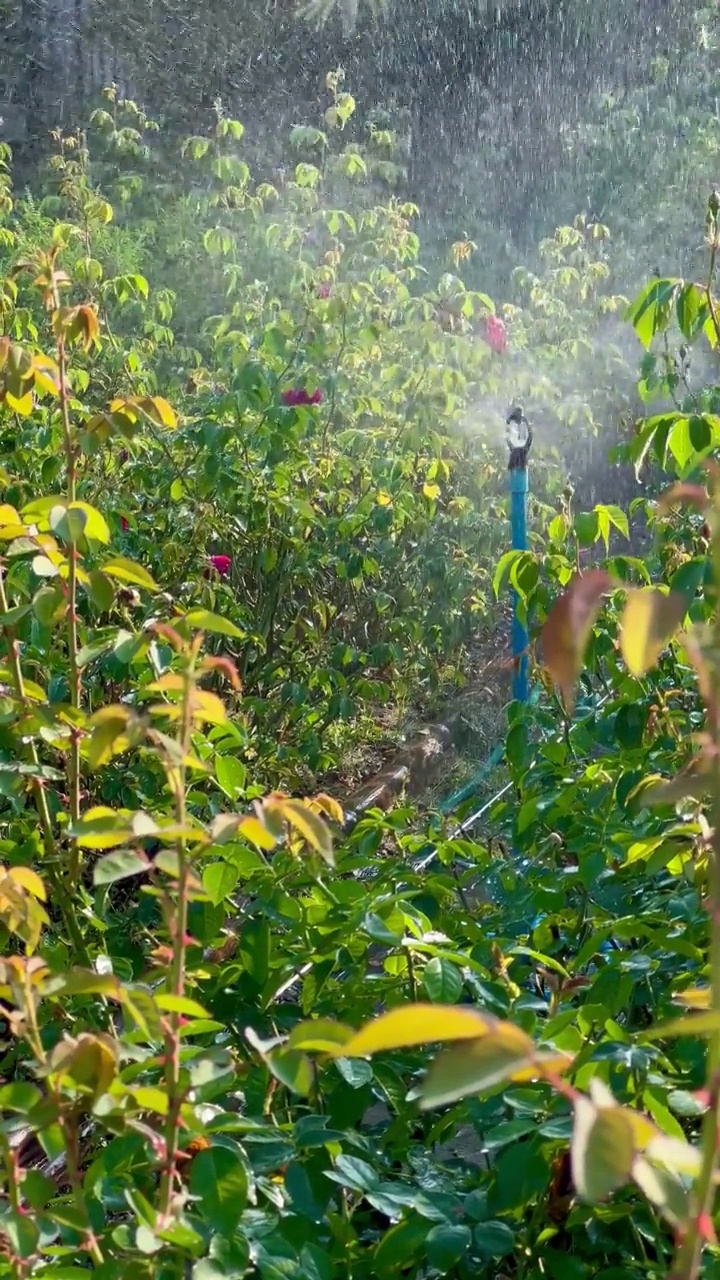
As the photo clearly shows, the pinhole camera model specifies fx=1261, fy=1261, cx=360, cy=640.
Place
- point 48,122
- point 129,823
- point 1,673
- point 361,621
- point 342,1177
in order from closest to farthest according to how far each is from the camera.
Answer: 1. point 129,823
2. point 342,1177
3. point 1,673
4. point 361,621
5. point 48,122

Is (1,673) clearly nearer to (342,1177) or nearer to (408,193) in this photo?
(342,1177)

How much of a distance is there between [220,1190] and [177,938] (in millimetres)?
139

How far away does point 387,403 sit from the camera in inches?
145

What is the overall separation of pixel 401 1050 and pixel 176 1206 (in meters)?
0.32

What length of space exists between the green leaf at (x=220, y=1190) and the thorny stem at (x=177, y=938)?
2cm

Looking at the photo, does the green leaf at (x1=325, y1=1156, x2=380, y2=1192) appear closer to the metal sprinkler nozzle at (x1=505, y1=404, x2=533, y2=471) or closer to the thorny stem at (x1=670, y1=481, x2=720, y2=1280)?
the thorny stem at (x1=670, y1=481, x2=720, y2=1280)

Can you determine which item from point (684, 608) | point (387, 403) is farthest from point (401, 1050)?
point (387, 403)

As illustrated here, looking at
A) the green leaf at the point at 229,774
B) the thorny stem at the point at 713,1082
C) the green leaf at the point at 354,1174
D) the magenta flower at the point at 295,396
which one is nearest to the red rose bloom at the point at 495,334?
the magenta flower at the point at 295,396

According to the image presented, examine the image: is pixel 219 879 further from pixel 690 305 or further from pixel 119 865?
pixel 690 305

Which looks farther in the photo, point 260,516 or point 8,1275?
point 260,516

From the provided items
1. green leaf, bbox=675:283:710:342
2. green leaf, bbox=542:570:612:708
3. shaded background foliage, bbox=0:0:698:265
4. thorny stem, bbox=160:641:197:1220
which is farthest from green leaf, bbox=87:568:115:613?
shaded background foliage, bbox=0:0:698:265

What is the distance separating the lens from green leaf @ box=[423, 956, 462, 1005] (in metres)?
0.74

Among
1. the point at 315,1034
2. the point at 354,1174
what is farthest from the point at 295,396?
the point at 315,1034

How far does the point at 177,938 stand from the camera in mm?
533
